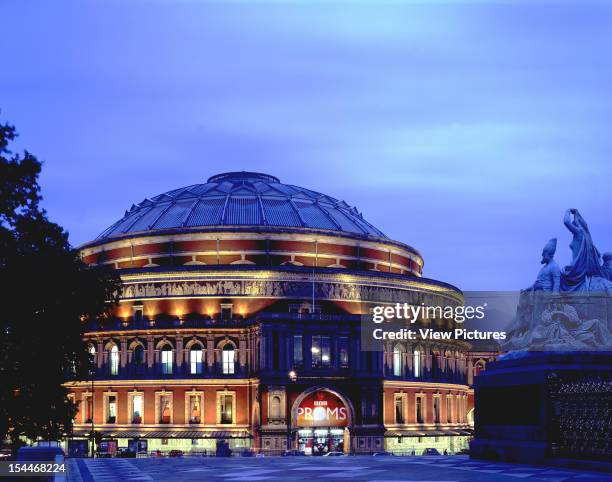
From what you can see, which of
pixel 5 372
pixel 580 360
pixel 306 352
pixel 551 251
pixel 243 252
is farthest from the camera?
pixel 243 252

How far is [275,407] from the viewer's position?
8788 cm

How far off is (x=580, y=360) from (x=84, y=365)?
20.0m

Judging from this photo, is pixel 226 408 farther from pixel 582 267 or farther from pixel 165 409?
pixel 582 267

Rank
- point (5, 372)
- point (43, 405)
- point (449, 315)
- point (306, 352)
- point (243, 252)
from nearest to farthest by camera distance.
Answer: point (5, 372) → point (43, 405) → point (306, 352) → point (243, 252) → point (449, 315)

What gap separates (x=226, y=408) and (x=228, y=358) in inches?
186

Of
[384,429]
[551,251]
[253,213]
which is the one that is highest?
[253,213]

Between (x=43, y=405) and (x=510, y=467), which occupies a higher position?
(x=43, y=405)

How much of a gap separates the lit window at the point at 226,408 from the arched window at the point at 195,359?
3478mm

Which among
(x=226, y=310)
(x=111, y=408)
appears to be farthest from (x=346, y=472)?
(x=111, y=408)

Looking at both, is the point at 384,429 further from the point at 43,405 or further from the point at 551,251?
the point at 43,405

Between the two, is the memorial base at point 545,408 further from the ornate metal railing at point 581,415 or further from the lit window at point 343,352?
the lit window at point 343,352

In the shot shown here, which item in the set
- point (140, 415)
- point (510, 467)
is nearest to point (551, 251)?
point (510, 467)

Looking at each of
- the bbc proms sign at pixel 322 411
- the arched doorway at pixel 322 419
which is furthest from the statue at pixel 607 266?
the bbc proms sign at pixel 322 411

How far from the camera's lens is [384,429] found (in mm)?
89625
